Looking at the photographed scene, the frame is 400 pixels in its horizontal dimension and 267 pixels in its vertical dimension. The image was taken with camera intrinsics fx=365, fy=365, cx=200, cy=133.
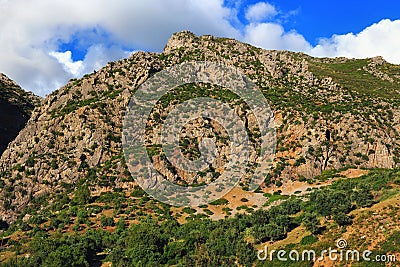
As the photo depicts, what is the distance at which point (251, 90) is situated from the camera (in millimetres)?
112938

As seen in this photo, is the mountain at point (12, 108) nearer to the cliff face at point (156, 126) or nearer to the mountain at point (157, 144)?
the cliff face at point (156, 126)

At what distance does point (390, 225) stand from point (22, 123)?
113 metres

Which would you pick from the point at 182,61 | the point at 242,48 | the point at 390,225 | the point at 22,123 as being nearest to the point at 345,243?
the point at 390,225

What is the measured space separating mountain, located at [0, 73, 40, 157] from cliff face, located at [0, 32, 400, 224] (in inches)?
567

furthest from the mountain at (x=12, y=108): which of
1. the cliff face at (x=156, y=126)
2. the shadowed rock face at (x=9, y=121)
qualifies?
the cliff face at (x=156, y=126)

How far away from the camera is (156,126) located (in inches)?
3804

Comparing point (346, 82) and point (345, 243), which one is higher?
point (346, 82)

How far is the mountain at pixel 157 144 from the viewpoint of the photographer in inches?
2955

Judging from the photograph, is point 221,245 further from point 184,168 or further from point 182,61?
point 182,61

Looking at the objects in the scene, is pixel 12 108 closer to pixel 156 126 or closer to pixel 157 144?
pixel 156 126

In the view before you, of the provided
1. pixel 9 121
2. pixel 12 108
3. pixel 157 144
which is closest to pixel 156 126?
pixel 157 144

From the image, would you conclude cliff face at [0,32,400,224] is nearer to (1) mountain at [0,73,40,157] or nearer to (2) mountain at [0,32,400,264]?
(2) mountain at [0,32,400,264]

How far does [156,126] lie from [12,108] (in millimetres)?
57447

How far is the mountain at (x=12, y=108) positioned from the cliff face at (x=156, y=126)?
14.4 m
